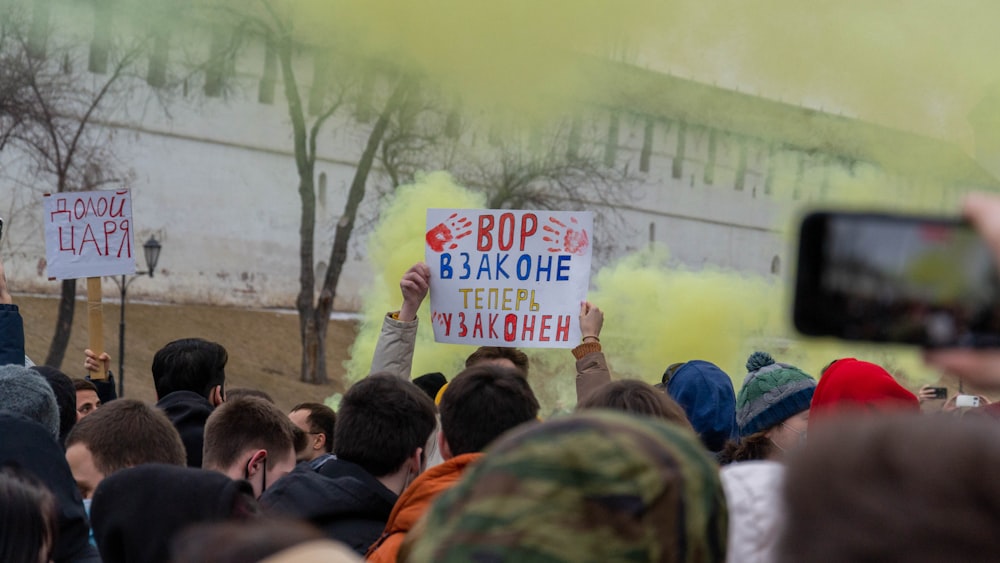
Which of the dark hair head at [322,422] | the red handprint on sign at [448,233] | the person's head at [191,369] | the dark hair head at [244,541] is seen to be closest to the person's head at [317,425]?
the dark hair head at [322,422]

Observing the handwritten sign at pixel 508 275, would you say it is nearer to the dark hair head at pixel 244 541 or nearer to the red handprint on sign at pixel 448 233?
the red handprint on sign at pixel 448 233

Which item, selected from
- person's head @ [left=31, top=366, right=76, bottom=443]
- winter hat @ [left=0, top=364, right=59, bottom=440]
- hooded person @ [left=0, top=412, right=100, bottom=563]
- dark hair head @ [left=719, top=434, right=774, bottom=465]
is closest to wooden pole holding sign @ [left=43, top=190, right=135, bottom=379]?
person's head @ [left=31, top=366, right=76, bottom=443]

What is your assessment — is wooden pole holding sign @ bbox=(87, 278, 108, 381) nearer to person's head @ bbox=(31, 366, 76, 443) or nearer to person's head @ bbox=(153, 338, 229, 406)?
person's head @ bbox=(153, 338, 229, 406)

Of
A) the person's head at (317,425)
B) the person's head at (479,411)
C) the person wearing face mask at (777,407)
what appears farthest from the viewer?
the person's head at (317,425)

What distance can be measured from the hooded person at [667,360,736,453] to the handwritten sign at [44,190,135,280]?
13.7 feet

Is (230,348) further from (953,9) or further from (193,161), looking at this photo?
(953,9)

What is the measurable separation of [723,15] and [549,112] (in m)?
5.59

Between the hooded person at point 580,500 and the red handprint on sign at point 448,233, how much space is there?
4725 mm

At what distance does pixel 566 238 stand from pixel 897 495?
16.8 ft

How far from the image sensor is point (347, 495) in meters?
3.27

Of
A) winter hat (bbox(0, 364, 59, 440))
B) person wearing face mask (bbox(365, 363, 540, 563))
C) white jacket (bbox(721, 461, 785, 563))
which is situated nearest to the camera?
white jacket (bbox(721, 461, 785, 563))

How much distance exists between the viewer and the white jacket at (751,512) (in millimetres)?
Result: 1809

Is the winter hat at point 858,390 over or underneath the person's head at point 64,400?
over

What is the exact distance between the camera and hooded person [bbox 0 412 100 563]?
3018 millimetres
